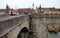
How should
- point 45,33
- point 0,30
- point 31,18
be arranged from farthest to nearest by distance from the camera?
point 45,33 → point 31,18 → point 0,30

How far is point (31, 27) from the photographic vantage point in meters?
11.4

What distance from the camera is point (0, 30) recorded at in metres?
3.47

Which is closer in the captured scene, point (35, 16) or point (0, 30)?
point (0, 30)

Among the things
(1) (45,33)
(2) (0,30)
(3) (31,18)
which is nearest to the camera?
(2) (0,30)

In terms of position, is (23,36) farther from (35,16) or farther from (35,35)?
(35,16)

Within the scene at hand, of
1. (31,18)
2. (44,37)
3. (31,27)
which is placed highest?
(31,18)

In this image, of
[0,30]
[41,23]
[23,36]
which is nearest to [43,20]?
[41,23]

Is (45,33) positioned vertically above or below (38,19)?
below

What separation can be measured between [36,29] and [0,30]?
8.03 m

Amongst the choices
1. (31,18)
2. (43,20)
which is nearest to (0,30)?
(31,18)

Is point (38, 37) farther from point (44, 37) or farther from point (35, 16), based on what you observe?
point (35, 16)

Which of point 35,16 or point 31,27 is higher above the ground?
point 35,16

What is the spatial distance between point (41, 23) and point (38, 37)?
1.14 meters

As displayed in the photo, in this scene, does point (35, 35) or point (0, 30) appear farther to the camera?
point (35, 35)
